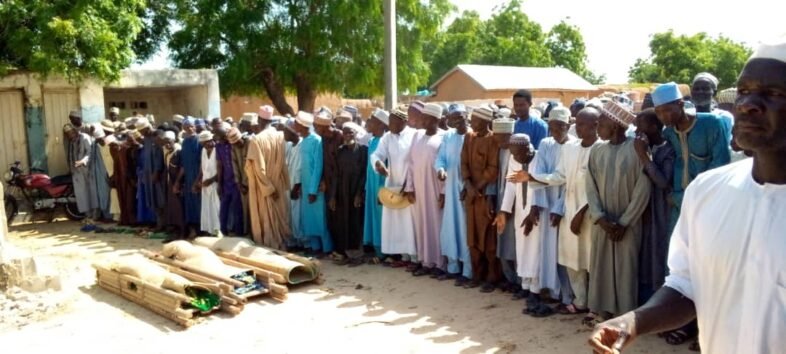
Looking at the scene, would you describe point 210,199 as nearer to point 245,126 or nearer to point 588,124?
point 245,126

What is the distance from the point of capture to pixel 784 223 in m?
1.69

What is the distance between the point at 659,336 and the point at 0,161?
11432 millimetres

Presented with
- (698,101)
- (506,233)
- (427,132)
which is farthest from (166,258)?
(698,101)

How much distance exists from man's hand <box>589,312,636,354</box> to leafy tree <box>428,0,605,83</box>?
110 feet

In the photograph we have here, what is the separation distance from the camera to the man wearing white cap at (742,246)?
1.71 metres

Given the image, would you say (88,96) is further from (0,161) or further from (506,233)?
(506,233)

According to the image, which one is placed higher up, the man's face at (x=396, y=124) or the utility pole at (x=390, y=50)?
the utility pole at (x=390, y=50)

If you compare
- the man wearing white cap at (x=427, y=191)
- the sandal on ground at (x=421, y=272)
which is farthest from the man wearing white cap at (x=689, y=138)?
the sandal on ground at (x=421, y=272)

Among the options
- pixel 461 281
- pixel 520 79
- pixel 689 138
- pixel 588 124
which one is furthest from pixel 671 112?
pixel 520 79

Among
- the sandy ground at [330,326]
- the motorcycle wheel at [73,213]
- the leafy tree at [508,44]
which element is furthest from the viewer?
the leafy tree at [508,44]

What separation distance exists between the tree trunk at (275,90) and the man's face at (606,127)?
15.7 m

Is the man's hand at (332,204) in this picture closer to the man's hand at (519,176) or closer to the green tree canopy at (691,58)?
Answer: the man's hand at (519,176)

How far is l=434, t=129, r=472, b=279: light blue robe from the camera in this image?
256 inches

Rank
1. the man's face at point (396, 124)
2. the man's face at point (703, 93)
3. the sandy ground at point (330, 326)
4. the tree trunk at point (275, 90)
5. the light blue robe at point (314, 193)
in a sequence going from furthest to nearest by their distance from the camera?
the tree trunk at point (275, 90) → the light blue robe at point (314, 193) → the man's face at point (396, 124) → the sandy ground at point (330, 326) → the man's face at point (703, 93)
